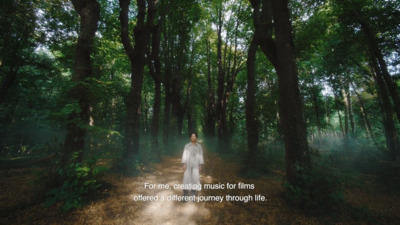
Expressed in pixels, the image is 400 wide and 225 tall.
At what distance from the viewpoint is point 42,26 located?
29.4ft

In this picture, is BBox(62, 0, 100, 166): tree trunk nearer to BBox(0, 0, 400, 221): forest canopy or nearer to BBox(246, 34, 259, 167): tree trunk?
BBox(0, 0, 400, 221): forest canopy

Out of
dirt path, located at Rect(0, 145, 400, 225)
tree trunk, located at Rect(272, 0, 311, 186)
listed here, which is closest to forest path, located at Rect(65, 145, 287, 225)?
dirt path, located at Rect(0, 145, 400, 225)

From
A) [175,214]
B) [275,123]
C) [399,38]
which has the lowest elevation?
[175,214]

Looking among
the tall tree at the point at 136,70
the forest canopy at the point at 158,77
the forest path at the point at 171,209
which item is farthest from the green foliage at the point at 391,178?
the tall tree at the point at 136,70

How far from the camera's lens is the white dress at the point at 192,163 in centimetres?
493

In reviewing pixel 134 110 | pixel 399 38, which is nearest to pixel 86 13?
pixel 134 110

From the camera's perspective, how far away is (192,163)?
16.5ft

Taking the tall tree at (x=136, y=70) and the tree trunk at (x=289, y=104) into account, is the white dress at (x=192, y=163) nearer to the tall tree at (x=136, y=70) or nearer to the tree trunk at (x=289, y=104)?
the tree trunk at (x=289, y=104)

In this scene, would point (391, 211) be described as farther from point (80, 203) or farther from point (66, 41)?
point (66, 41)

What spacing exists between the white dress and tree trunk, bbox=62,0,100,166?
3014 millimetres

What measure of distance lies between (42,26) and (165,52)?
713 centimetres

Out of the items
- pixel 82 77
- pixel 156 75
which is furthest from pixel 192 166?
pixel 156 75

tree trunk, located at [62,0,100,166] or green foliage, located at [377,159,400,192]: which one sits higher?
tree trunk, located at [62,0,100,166]

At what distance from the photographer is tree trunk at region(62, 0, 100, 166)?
14.5ft
